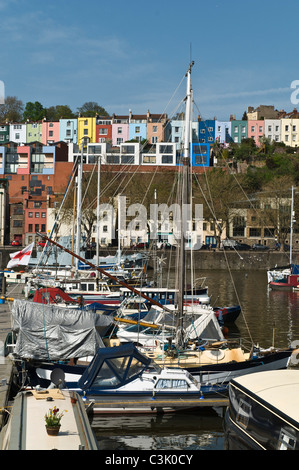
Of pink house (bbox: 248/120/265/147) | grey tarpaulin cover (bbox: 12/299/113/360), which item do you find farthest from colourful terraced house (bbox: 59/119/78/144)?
grey tarpaulin cover (bbox: 12/299/113/360)

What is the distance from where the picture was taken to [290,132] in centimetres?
13450

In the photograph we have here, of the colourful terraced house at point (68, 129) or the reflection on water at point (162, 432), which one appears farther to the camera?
the colourful terraced house at point (68, 129)

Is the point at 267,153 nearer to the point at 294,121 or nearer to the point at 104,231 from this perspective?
the point at 294,121

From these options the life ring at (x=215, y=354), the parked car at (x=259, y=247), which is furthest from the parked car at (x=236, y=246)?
the life ring at (x=215, y=354)

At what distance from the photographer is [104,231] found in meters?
93.2

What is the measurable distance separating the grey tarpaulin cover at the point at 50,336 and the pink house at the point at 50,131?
111 meters

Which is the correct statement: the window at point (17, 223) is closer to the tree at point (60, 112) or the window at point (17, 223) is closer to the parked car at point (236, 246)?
the parked car at point (236, 246)

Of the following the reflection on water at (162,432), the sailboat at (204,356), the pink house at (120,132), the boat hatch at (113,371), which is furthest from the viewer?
the pink house at (120,132)

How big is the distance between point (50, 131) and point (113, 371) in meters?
117

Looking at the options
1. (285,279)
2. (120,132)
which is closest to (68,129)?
(120,132)

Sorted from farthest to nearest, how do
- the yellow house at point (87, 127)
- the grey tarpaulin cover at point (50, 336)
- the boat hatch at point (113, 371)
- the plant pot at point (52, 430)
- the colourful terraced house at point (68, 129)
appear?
the colourful terraced house at point (68, 129) < the yellow house at point (87, 127) < the grey tarpaulin cover at point (50, 336) < the boat hatch at point (113, 371) < the plant pot at point (52, 430)

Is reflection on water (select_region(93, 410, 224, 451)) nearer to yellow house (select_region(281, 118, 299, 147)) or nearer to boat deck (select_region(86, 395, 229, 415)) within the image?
boat deck (select_region(86, 395, 229, 415))

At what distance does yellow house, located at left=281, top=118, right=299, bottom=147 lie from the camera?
440 feet

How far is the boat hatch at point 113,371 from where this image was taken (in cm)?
1953
